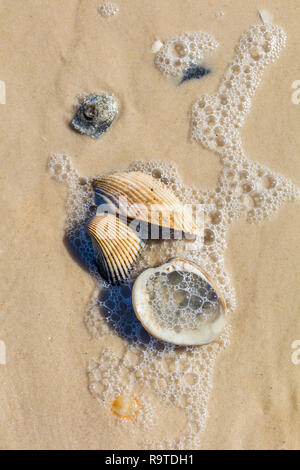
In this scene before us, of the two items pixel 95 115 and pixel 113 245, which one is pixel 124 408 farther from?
pixel 95 115

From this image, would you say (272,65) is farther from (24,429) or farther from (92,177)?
(24,429)

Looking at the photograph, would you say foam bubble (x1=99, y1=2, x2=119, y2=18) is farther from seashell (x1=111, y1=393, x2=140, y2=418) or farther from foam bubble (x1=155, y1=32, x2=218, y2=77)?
seashell (x1=111, y1=393, x2=140, y2=418)

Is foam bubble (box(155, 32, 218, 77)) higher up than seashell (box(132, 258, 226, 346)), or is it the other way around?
foam bubble (box(155, 32, 218, 77))

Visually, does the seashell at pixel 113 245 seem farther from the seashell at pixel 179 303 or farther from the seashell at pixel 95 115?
the seashell at pixel 95 115

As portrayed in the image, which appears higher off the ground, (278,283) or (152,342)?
(278,283)

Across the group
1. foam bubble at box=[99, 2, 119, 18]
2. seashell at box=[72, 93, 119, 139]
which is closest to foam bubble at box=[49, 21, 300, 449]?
seashell at box=[72, 93, 119, 139]
